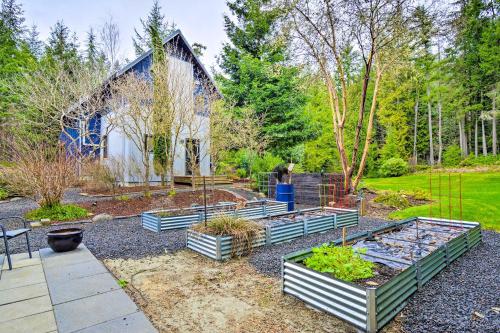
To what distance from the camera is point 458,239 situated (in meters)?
4.38

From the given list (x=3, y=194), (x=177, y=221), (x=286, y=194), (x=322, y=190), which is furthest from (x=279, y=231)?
(x=3, y=194)

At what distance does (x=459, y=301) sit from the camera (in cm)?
293

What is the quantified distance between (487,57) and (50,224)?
29516mm

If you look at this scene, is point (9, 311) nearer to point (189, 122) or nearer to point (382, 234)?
point (382, 234)

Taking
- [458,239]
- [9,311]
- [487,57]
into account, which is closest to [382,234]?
[458,239]

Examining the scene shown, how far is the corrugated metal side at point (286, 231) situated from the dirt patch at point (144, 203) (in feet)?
14.9

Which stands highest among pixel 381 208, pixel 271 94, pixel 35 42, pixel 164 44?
pixel 35 42

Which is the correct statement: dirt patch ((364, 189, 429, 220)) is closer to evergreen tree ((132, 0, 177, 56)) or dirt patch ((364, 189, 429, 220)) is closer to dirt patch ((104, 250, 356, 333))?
dirt patch ((104, 250, 356, 333))

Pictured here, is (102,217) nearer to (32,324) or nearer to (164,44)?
(32,324)

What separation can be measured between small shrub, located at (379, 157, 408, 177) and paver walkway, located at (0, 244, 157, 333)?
22.0 metres

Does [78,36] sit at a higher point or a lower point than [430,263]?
higher

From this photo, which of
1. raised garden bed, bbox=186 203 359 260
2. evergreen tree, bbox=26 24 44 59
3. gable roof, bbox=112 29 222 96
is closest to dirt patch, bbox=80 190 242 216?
raised garden bed, bbox=186 203 359 260

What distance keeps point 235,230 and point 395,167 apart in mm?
20592

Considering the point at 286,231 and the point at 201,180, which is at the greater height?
the point at 201,180
